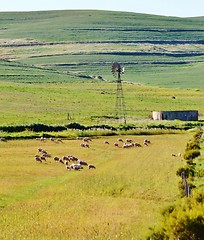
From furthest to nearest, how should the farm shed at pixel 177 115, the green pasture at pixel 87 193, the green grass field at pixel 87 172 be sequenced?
the farm shed at pixel 177 115
the green grass field at pixel 87 172
the green pasture at pixel 87 193

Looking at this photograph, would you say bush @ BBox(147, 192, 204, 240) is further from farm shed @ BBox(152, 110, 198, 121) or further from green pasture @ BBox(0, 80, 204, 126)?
farm shed @ BBox(152, 110, 198, 121)

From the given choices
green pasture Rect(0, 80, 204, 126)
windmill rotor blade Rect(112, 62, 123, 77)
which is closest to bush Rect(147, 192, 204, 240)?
green pasture Rect(0, 80, 204, 126)

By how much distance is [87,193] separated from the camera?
105ft

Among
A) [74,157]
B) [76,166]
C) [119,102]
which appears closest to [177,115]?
[119,102]

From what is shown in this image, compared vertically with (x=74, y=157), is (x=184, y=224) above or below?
above

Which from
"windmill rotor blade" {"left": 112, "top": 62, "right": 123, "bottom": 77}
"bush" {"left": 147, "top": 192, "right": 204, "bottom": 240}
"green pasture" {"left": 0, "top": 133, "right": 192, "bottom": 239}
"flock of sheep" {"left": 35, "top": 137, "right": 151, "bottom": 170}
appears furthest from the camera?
"windmill rotor blade" {"left": 112, "top": 62, "right": 123, "bottom": 77}

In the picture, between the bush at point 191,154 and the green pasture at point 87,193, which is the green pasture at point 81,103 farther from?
the bush at point 191,154

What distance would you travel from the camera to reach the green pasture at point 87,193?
24.9 metres

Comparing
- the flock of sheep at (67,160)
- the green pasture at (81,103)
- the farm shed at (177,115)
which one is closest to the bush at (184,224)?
the flock of sheep at (67,160)

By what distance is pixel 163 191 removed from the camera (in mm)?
31266

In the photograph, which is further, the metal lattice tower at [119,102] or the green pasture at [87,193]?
the metal lattice tower at [119,102]

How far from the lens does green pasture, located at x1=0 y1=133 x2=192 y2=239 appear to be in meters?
24.9

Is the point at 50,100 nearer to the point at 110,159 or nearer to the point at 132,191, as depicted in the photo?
the point at 110,159

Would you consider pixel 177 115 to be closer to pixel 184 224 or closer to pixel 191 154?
pixel 191 154
